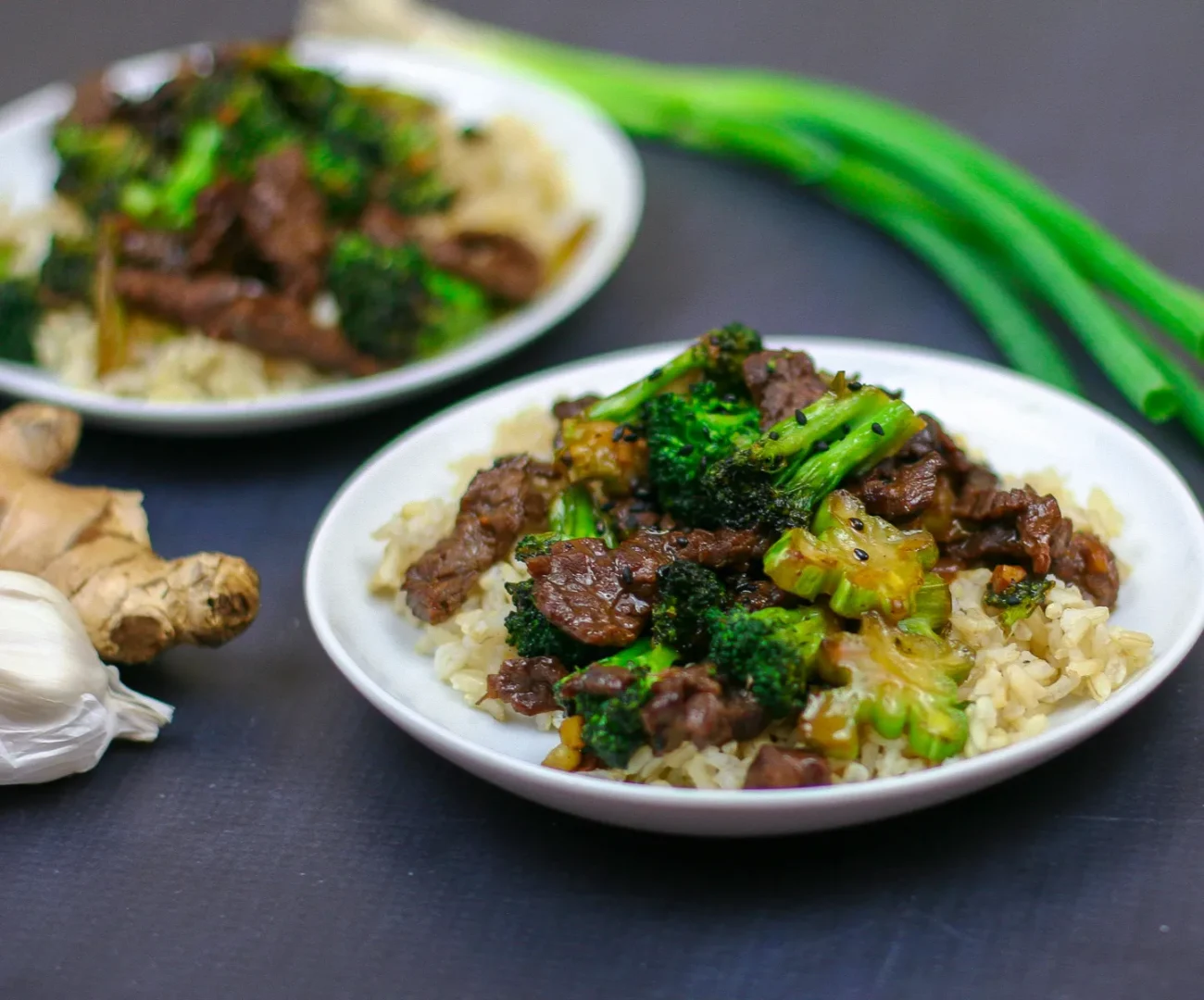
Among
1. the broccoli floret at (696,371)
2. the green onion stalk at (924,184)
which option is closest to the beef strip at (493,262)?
the broccoli floret at (696,371)

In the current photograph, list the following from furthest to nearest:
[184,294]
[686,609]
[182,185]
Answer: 1. [182,185]
2. [184,294]
3. [686,609]

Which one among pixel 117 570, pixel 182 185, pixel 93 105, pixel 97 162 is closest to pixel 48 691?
pixel 117 570

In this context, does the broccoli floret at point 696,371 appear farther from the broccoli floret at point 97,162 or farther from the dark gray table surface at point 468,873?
the broccoli floret at point 97,162

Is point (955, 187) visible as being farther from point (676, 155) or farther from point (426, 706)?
point (426, 706)

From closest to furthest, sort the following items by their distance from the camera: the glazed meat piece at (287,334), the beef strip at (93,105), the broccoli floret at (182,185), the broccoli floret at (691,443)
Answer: the broccoli floret at (691,443) < the glazed meat piece at (287,334) < the broccoli floret at (182,185) < the beef strip at (93,105)

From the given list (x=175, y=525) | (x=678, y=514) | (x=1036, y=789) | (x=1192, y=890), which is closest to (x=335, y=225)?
(x=175, y=525)

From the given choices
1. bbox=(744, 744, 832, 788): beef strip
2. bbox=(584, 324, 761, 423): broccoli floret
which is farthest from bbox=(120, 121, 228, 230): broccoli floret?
bbox=(744, 744, 832, 788): beef strip

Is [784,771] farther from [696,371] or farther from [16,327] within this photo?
[16,327]
